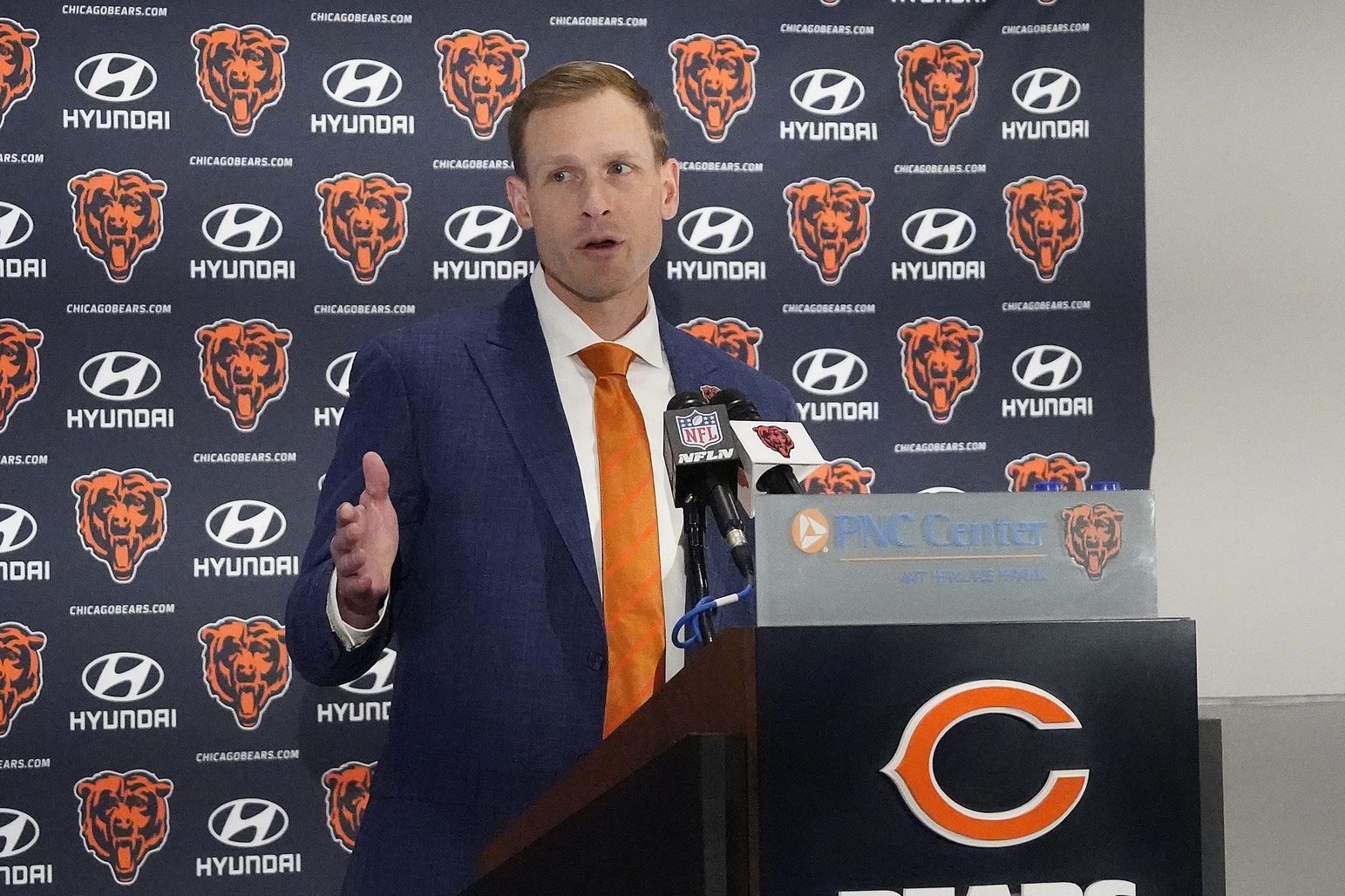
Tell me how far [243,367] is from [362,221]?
1.59 feet

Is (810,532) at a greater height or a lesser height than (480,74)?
lesser

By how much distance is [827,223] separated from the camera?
367 centimetres

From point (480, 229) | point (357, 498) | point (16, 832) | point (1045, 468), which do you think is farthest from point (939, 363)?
point (16, 832)

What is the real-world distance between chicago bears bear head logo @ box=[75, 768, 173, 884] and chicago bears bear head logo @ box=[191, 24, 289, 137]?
1.66 meters

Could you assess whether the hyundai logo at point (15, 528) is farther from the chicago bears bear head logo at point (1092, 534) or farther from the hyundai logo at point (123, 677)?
the chicago bears bear head logo at point (1092, 534)

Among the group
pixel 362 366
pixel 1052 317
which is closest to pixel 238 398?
pixel 362 366

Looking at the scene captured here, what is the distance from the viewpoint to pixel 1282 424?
3775 millimetres

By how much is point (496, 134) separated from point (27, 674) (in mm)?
1790

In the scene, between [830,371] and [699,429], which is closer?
[699,429]

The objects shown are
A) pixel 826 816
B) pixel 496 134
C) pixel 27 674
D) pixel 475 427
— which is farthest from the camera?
pixel 496 134

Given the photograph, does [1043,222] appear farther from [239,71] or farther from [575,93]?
[239,71]

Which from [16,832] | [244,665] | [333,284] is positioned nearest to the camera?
[16,832]

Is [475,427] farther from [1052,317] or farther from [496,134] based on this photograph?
[1052,317]

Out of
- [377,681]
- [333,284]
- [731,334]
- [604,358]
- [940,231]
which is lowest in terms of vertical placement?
[377,681]
